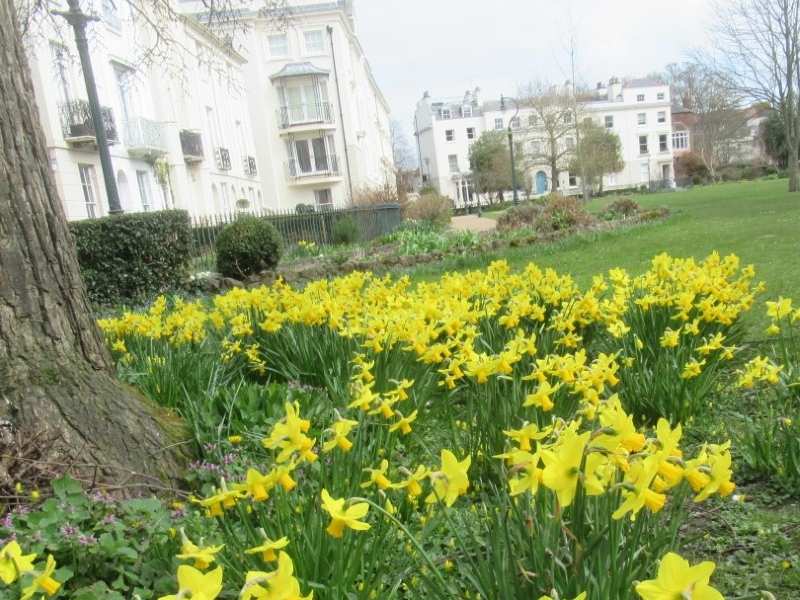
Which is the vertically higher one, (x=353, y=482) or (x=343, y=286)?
(x=343, y=286)

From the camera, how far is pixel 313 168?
32938mm

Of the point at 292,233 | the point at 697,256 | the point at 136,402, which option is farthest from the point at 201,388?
the point at 292,233

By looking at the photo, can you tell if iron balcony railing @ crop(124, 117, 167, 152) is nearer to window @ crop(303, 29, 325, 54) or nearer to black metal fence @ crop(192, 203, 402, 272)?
black metal fence @ crop(192, 203, 402, 272)

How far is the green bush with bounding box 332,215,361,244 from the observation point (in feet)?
53.2

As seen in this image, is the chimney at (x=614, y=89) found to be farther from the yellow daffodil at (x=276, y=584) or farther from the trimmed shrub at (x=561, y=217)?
the yellow daffodil at (x=276, y=584)

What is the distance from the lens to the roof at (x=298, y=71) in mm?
31828

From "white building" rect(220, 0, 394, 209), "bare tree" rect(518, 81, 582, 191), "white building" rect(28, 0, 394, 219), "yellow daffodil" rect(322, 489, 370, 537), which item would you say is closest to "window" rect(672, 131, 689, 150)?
"bare tree" rect(518, 81, 582, 191)

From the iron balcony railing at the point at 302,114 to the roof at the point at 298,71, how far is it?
5.09 ft

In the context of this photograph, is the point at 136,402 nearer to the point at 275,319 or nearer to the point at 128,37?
the point at 275,319

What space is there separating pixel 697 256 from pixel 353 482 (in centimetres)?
797

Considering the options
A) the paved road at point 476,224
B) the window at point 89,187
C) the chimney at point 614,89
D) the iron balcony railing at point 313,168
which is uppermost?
the chimney at point 614,89

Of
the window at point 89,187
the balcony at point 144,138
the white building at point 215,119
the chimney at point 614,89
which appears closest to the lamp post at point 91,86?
the white building at point 215,119

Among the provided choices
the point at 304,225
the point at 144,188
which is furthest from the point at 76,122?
the point at 304,225

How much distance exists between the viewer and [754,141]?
54.2 metres
